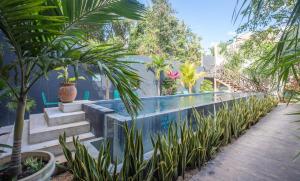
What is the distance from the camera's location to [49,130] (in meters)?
4.04

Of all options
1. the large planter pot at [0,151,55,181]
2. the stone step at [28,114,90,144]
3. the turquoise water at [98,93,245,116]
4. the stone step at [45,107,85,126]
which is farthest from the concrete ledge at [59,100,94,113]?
the large planter pot at [0,151,55,181]

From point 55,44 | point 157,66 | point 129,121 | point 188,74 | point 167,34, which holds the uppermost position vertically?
point 167,34

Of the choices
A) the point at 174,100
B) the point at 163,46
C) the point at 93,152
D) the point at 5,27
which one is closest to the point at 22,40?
the point at 5,27

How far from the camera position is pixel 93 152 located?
10.8ft

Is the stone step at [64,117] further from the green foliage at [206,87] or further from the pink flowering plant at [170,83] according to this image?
the green foliage at [206,87]

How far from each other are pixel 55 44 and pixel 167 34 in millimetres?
20669

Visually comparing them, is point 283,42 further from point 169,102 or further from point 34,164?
point 169,102

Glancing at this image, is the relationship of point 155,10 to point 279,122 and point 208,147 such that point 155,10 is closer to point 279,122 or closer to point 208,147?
point 279,122

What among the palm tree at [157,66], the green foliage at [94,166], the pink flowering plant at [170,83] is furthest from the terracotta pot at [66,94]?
the pink flowering plant at [170,83]

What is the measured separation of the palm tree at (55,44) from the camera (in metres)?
1.40

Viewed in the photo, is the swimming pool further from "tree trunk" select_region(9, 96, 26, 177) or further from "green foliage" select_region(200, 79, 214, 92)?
"green foliage" select_region(200, 79, 214, 92)

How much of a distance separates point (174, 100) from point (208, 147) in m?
6.66

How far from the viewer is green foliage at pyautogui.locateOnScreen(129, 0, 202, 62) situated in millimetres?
19297

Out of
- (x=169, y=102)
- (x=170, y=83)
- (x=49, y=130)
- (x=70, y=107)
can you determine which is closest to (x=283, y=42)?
(x=49, y=130)
